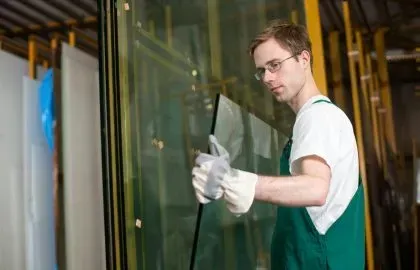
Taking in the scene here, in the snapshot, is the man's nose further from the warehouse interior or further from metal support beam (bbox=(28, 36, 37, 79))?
metal support beam (bbox=(28, 36, 37, 79))

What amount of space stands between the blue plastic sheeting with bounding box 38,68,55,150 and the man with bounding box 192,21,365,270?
41.0 inches

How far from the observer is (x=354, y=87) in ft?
6.66

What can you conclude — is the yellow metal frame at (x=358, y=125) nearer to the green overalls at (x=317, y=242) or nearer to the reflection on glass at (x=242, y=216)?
the reflection on glass at (x=242, y=216)

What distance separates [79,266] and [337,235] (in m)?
1.07

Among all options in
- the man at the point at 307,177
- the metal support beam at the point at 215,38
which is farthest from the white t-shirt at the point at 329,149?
the metal support beam at the point at 215,38

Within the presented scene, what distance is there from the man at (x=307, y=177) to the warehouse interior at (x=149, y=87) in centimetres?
23

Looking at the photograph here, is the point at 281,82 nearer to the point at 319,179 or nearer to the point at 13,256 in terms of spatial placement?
the point at 319,179

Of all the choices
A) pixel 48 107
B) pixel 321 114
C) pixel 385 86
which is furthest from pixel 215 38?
pixel 385 86

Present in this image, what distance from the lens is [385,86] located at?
2199 mm

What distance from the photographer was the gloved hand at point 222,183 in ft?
2.47

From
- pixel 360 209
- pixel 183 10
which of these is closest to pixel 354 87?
pixel 183 10

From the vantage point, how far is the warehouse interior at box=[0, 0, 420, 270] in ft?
3.13

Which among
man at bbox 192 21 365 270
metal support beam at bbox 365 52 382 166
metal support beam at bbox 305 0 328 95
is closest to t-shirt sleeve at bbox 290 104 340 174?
man at bbox 192 21 365 270

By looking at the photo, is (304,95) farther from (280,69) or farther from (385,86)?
(385,86)
